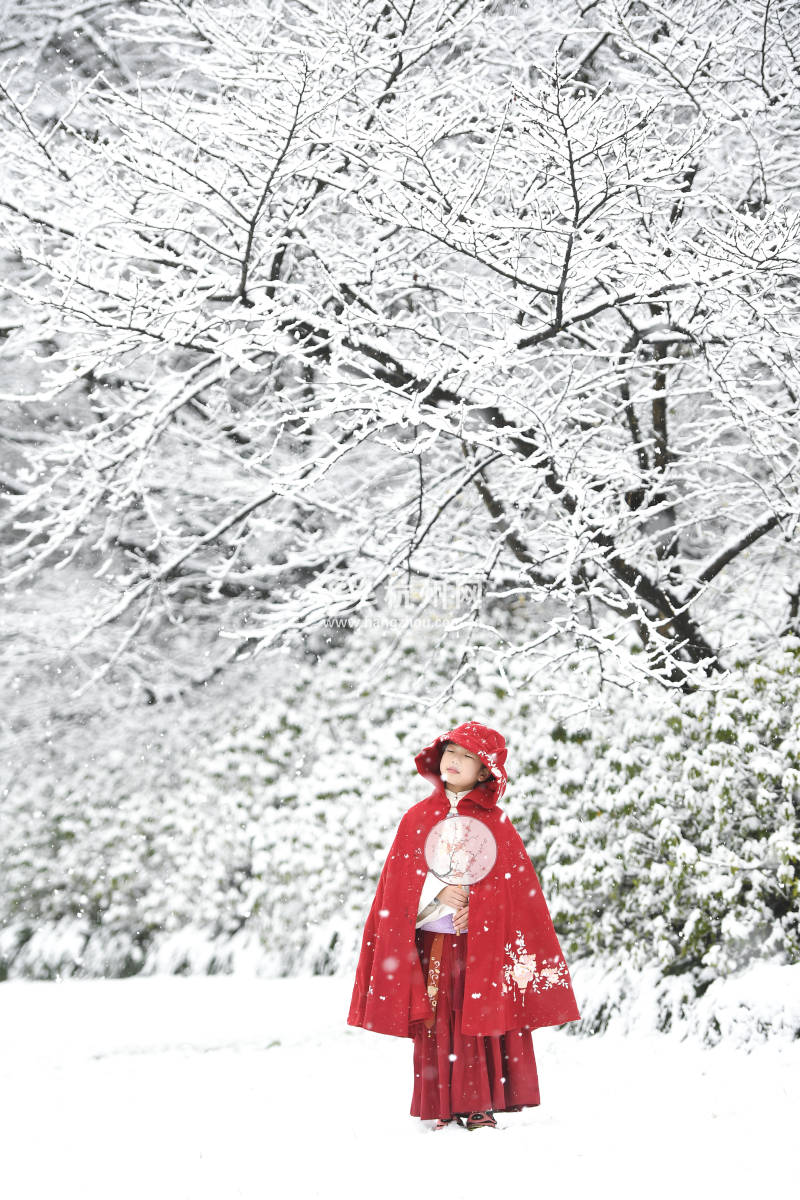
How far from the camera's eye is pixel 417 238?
5797 mm

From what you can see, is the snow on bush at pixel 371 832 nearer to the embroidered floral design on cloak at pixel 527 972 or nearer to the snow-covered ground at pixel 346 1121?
the snow-covered ground at pixel 346 1121

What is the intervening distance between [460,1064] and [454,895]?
0.53 meters

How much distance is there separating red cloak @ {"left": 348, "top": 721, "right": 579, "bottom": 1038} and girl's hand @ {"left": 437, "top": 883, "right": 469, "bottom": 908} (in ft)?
0.12

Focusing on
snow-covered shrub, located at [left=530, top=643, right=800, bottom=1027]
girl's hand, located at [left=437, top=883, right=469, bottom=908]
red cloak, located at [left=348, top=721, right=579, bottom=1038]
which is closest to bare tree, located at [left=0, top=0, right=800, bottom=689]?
snow-covered shrub, located at [left=530, top=643, right=800, bottom=1027]

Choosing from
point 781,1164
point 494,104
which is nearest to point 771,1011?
point 781,1164

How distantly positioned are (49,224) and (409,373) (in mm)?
2017

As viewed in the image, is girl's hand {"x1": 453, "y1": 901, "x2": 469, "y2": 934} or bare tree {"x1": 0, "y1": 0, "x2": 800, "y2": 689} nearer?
girl's hand {"x1": 453, "y1": 901, "x2": 469, "y2": 934}

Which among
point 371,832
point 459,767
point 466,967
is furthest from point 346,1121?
point 371,832

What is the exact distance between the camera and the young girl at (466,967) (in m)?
3.19

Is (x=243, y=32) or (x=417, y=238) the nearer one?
(x=243, y=32)

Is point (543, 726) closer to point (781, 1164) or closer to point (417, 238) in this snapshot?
point (417, 238)

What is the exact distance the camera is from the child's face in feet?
11.0

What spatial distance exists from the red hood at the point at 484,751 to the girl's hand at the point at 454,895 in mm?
290

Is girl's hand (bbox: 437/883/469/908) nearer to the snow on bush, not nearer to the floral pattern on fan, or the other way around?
the floral pattern on fan
